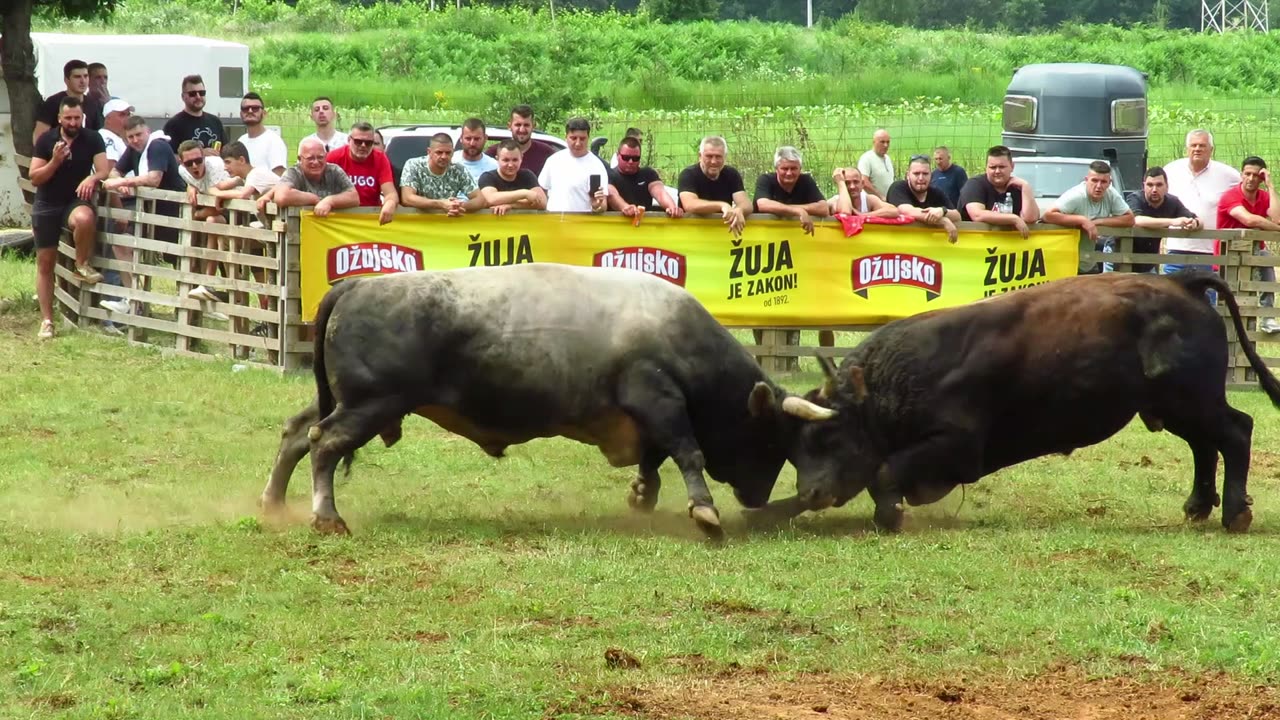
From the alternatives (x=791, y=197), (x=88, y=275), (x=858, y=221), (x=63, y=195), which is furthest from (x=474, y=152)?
(x=63, y=195)

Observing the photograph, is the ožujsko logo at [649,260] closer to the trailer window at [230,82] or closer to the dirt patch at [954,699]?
the dirt patch at [954,699]

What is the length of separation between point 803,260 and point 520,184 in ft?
7.45

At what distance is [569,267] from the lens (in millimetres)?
9477

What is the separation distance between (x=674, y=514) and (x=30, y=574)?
3503mm

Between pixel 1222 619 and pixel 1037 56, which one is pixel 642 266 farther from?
pixel 1037 56

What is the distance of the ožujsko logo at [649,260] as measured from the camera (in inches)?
520

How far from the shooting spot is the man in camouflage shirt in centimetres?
1288

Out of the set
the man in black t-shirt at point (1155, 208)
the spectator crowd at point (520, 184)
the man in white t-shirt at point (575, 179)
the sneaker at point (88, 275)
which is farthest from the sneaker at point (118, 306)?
the man in black t-shirt at point (1155, 208)

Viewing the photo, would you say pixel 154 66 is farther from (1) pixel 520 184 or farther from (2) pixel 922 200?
(2) pixel 922 200

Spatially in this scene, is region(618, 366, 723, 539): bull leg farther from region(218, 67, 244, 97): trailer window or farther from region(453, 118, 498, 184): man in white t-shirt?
region(218, 67, 244, 97): trailer window

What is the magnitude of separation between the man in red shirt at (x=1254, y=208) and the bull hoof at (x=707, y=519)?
713cm

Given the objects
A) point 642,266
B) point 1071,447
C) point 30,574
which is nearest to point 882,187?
point 642,266

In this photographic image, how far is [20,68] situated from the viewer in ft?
53.8

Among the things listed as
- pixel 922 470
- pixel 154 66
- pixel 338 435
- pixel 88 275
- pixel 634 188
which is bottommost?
pixel 922 470
